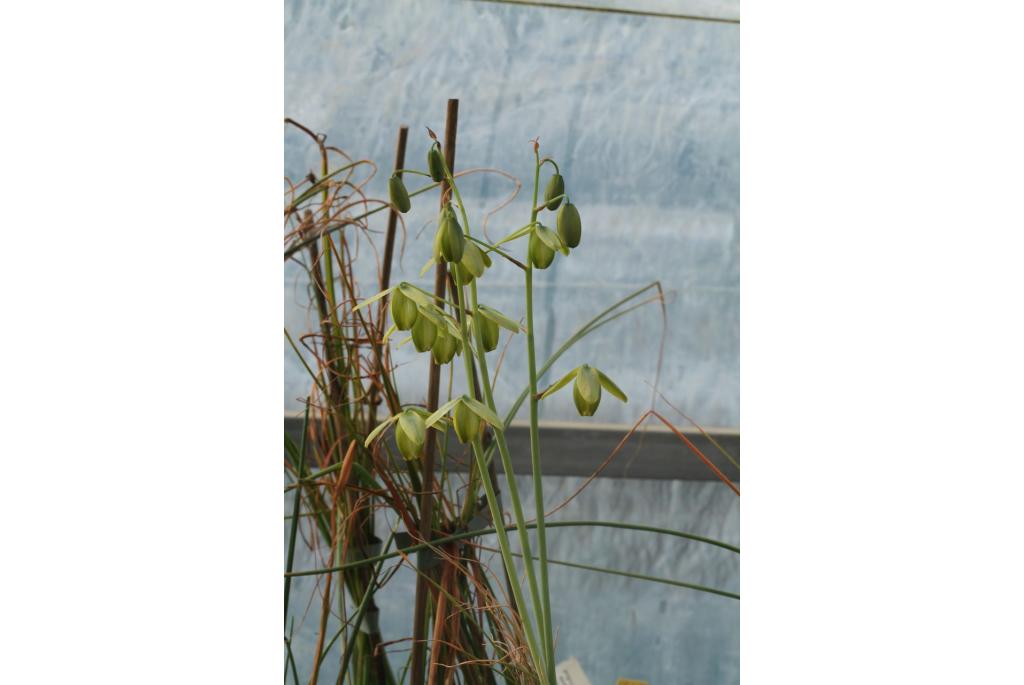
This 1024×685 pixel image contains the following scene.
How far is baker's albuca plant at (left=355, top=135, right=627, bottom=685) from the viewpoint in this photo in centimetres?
88

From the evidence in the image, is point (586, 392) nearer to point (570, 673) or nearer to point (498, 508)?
point (498, 508)

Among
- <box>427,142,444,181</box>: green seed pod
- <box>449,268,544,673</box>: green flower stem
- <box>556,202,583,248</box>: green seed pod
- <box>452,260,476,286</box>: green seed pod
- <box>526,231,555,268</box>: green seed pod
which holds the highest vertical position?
<box>427,142,444,181</box>: green seed pod

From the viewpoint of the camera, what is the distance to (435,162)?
94 centimetres

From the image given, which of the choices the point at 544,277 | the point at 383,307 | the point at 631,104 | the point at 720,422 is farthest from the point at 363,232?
the point at 720,422

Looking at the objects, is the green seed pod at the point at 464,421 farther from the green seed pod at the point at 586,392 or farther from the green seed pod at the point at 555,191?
the green seed pod at the point at 555,191

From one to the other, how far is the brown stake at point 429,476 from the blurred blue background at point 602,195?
0.02m

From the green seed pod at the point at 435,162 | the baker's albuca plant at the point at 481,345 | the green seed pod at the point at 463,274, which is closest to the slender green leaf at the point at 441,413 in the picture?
the baker's albuca plant at the point at 481,345

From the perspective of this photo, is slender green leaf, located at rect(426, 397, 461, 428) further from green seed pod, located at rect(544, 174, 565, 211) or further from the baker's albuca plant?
green seed pod, located at rect(544, 174, 565, 211)

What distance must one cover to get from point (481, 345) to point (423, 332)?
0.06 m

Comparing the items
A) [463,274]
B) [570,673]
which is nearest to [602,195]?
[463,274]

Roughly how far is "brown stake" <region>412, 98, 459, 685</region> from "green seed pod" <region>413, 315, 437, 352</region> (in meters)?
0.08

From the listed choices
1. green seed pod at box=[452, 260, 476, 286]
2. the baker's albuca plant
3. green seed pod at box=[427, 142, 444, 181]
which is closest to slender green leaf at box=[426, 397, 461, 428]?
the baker's albuca plant

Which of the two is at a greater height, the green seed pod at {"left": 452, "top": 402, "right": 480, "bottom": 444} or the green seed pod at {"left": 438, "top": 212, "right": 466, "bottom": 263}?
the green seed pod at {"left": 438, "top": 212, "right": 466, "bottom": 263}

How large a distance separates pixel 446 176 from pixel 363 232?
0.12 m
